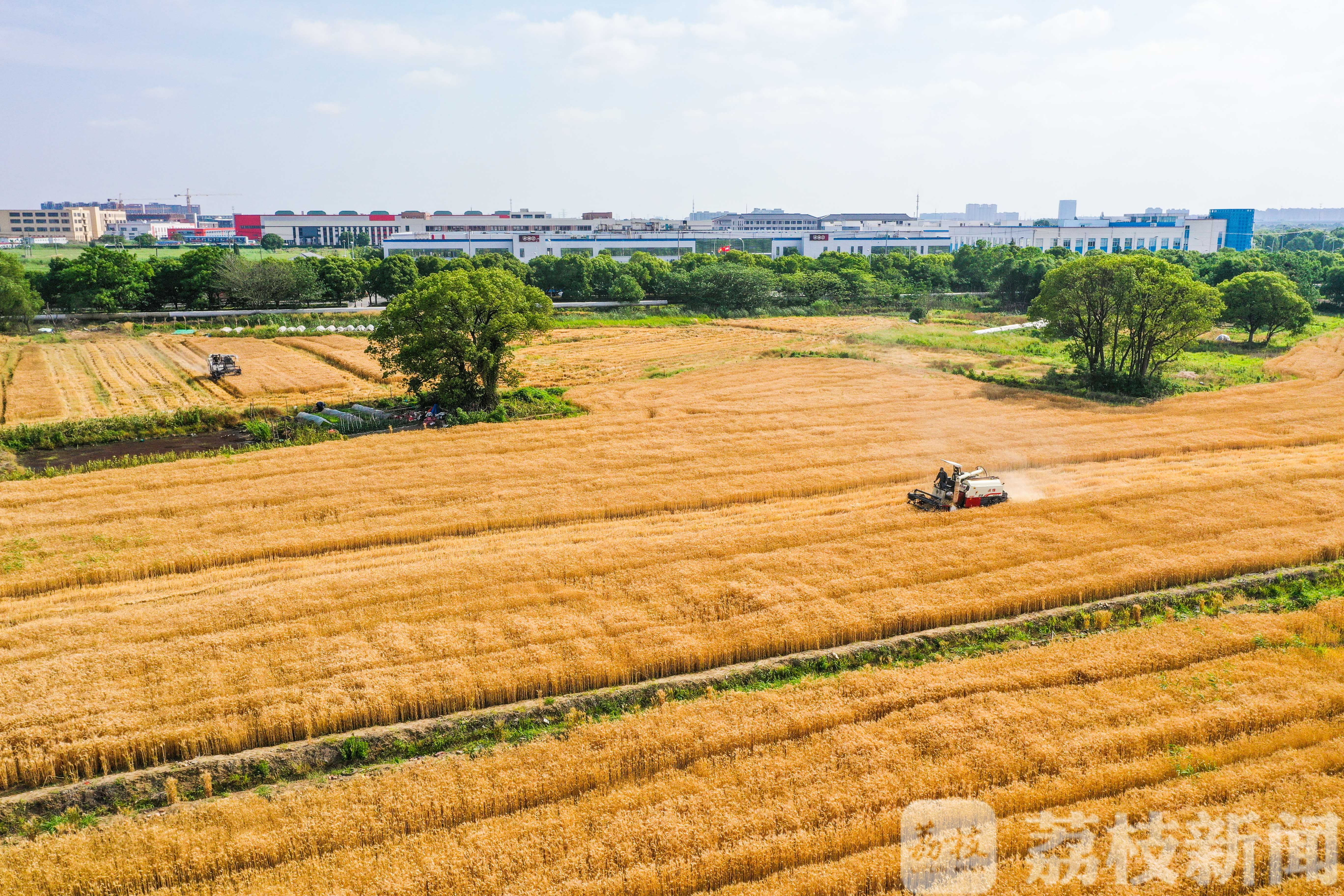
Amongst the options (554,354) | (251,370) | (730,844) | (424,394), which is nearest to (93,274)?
(251,370)

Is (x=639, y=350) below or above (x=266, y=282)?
below

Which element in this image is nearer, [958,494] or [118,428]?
[958,494]

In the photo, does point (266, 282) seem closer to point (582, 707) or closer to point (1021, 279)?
point (1021, 279)

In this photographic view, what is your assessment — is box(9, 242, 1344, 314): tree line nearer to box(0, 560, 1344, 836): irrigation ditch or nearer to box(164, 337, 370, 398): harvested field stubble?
box(164, 337, 370, 398): harvested field stubble

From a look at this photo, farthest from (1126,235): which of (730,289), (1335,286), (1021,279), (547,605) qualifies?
(547,605)

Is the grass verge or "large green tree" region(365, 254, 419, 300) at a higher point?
"large green tree" region(365, 254, 419, 300)

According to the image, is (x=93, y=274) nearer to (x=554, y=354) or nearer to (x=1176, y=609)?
(x=554, y=354)

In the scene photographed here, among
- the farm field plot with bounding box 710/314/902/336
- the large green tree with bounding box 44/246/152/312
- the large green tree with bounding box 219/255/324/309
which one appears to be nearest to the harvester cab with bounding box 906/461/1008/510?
the farm field plot with bounding box 710/314/902/336
